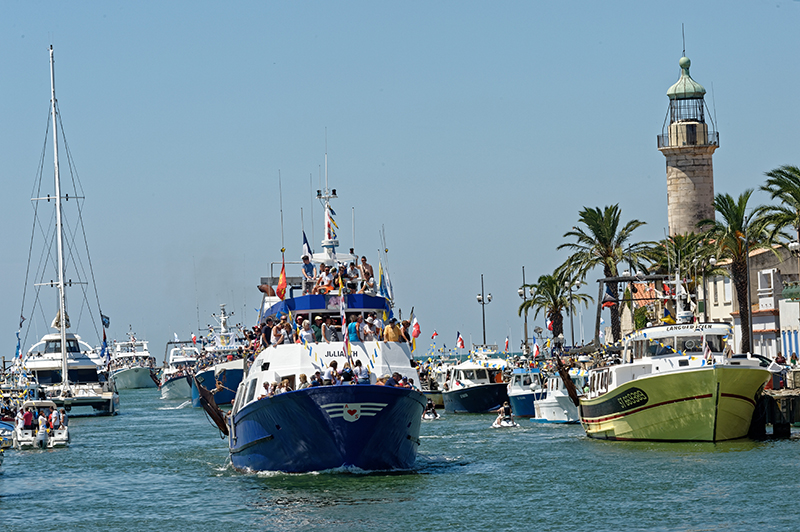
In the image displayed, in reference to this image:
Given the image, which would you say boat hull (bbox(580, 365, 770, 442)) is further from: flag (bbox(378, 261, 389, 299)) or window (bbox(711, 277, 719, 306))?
window (bbox(711, 277, 719, 306))

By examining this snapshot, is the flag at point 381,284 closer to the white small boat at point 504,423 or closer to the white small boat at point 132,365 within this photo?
the white small boat at point 504,423

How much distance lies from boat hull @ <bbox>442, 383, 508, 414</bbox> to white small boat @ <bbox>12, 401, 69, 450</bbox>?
82.8 ft

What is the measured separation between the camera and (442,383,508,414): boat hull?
2721 inches

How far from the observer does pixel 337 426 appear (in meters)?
30.9

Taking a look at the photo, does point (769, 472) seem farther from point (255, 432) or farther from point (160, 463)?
point (160, 463)

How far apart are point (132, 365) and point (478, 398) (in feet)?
360

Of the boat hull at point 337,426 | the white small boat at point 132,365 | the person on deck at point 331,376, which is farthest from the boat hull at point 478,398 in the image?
the white small boat at point 132,365

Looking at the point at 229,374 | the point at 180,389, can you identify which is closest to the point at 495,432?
the point at 229,374

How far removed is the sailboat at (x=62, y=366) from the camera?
7050cm

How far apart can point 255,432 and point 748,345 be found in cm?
3843

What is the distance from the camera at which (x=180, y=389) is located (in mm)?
108062

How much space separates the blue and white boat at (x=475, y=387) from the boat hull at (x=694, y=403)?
2836cm

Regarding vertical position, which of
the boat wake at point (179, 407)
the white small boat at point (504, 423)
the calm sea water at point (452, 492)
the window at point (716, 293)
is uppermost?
the window at point (716, 293)

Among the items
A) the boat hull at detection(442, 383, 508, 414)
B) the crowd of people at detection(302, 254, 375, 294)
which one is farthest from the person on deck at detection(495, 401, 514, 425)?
the crowd of people at detection(302, 254, 375, 294)
